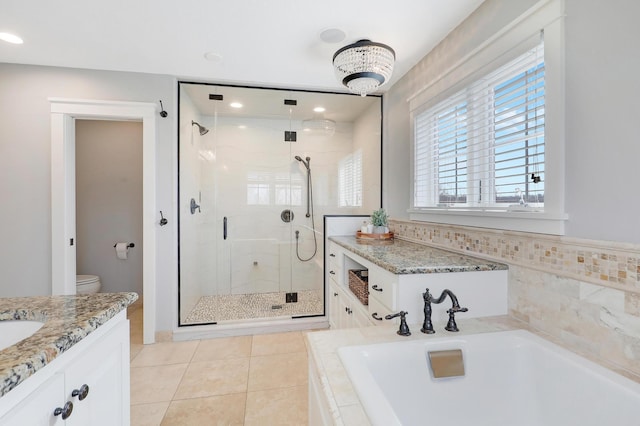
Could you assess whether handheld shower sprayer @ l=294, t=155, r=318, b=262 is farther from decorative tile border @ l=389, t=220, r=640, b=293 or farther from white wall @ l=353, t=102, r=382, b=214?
decorative tile border @ l=389, t=220, r=640, b=293

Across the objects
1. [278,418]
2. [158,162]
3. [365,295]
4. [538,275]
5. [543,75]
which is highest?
[543,75]

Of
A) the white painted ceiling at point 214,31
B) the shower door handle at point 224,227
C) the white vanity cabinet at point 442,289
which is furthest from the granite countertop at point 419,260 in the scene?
the shower door handle at point 224,227

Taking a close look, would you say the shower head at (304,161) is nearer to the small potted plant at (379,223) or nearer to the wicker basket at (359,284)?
the small potted plant at (379,223)

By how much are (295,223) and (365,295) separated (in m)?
1.64

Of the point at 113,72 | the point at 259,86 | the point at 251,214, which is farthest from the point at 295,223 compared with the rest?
the point at 113,72

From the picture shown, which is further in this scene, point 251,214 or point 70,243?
point 251,214

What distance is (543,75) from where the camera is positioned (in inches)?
52.1

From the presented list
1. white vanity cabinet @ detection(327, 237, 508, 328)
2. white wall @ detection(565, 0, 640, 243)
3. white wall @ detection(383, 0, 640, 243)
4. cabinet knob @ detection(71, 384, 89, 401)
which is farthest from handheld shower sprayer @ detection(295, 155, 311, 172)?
cabinet knob @ detection(71, 384, 89, 401)

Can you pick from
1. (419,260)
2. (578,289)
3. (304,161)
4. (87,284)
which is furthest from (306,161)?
(87,284)

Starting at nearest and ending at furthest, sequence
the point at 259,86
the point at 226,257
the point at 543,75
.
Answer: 1. the point at 543,75
2. the point at 259,86
3. the point at 226,257

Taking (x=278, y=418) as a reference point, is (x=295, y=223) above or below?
above

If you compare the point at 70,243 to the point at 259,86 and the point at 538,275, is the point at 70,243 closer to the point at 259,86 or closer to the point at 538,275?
the point at 259,86

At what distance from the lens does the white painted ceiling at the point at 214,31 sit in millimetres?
1691

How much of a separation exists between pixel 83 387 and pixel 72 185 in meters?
2.48
